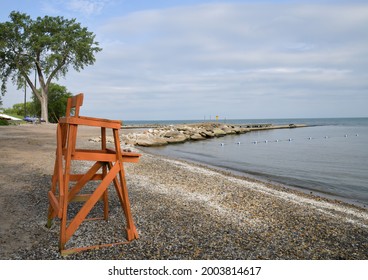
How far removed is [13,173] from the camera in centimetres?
1121

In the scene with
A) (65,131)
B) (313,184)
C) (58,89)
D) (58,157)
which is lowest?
(313,184)

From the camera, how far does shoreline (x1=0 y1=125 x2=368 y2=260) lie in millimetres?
5438

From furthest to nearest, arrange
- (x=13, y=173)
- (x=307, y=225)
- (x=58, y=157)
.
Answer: (x=13, y=173) → (x=307, y=225) → (x=58, y=157)

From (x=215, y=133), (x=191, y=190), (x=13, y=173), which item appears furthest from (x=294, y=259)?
(x=215, y=133)

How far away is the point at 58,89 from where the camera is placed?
6794 cm

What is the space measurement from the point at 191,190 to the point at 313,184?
7408 millimetres

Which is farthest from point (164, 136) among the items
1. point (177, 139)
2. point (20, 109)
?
point (20, 109)

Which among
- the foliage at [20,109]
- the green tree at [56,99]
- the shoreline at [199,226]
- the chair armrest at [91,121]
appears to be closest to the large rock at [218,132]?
the green tree at [56,99]

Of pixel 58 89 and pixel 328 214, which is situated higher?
pixel 58 89

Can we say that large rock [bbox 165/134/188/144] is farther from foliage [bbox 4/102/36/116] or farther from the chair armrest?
foliage [bbox 4/102/36/116]

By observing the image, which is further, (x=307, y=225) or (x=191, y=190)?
(x=191, y=190)

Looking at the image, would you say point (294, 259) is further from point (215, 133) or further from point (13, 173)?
point (215, 133)
